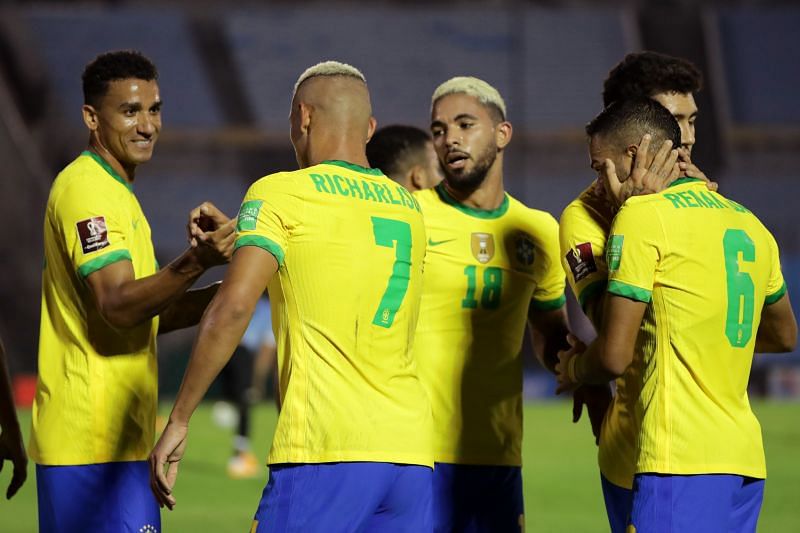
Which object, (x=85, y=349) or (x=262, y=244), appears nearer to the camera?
(x=262, y=244)

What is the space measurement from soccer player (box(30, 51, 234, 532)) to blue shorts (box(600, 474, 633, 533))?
1.45 m

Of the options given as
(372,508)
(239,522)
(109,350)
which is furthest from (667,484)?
(239,522)

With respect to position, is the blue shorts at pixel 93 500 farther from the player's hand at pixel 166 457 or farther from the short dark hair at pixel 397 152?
the short dark hair at pixel 397 152

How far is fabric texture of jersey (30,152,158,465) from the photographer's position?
386cm

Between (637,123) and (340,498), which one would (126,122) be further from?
(637,123)

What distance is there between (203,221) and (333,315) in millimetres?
649

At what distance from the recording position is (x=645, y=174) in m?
3.49

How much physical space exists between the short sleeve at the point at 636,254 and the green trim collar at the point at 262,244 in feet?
3.16

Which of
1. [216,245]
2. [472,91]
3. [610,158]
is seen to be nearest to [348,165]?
[216,245]

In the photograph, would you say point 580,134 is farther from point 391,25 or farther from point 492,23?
point 391,25

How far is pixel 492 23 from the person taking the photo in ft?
60.4

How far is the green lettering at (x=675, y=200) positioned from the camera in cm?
341

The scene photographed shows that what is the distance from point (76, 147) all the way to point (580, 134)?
803 centimetres

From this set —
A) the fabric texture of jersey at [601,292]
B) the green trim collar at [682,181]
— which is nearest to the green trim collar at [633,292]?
the fabric texture of jersey at [601,292]
